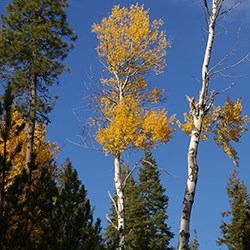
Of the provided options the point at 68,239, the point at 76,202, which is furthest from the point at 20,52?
the point at 68,239

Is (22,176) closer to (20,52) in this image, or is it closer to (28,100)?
(28,100)

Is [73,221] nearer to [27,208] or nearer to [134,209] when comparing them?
[27,208]

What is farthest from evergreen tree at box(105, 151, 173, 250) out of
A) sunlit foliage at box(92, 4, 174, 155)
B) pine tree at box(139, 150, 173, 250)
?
sunlit foliage at box(92, 4, 174, 155)

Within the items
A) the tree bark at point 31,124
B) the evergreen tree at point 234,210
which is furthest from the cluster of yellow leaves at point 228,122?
the evergreen tree at point 234,210

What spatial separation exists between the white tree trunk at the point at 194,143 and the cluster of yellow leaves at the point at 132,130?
510cm

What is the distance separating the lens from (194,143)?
9820 millimetres

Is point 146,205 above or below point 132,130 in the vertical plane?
above

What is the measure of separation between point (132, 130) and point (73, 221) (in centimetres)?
508

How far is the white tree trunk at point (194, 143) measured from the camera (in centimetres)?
886

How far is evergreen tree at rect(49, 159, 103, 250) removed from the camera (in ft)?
34.1

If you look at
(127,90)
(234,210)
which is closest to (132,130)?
(127,90)

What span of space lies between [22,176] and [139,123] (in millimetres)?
6174

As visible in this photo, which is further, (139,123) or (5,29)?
(5,29)

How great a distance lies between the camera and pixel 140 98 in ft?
55.4
